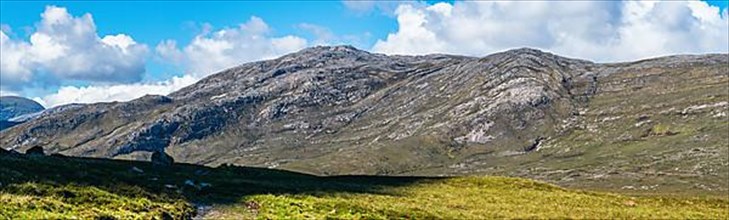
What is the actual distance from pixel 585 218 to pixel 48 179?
3541 centimetres

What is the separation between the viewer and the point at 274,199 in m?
49.8

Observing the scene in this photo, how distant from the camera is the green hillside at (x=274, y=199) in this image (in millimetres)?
39094

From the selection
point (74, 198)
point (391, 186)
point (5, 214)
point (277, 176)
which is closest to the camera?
point (5, 214)

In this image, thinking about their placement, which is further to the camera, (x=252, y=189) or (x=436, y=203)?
(x=252, y=189)

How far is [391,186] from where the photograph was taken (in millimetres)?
70125

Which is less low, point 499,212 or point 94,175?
point 94,175

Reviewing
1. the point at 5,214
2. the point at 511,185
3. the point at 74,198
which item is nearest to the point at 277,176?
the point at 511,185

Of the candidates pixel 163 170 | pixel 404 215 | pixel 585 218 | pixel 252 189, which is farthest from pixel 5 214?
pixel 163 170

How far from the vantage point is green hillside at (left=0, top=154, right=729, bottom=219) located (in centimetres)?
3909

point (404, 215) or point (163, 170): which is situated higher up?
point (163, 170)

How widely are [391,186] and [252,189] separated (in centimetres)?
1691

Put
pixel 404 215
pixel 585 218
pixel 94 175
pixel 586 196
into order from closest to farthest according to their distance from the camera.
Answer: pixel 404 215, pixel 585 218, pixel 94 175, pixel 586 196

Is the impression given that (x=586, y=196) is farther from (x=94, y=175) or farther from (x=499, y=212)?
(x=94, y=175)

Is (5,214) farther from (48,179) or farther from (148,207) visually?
(48,179)
